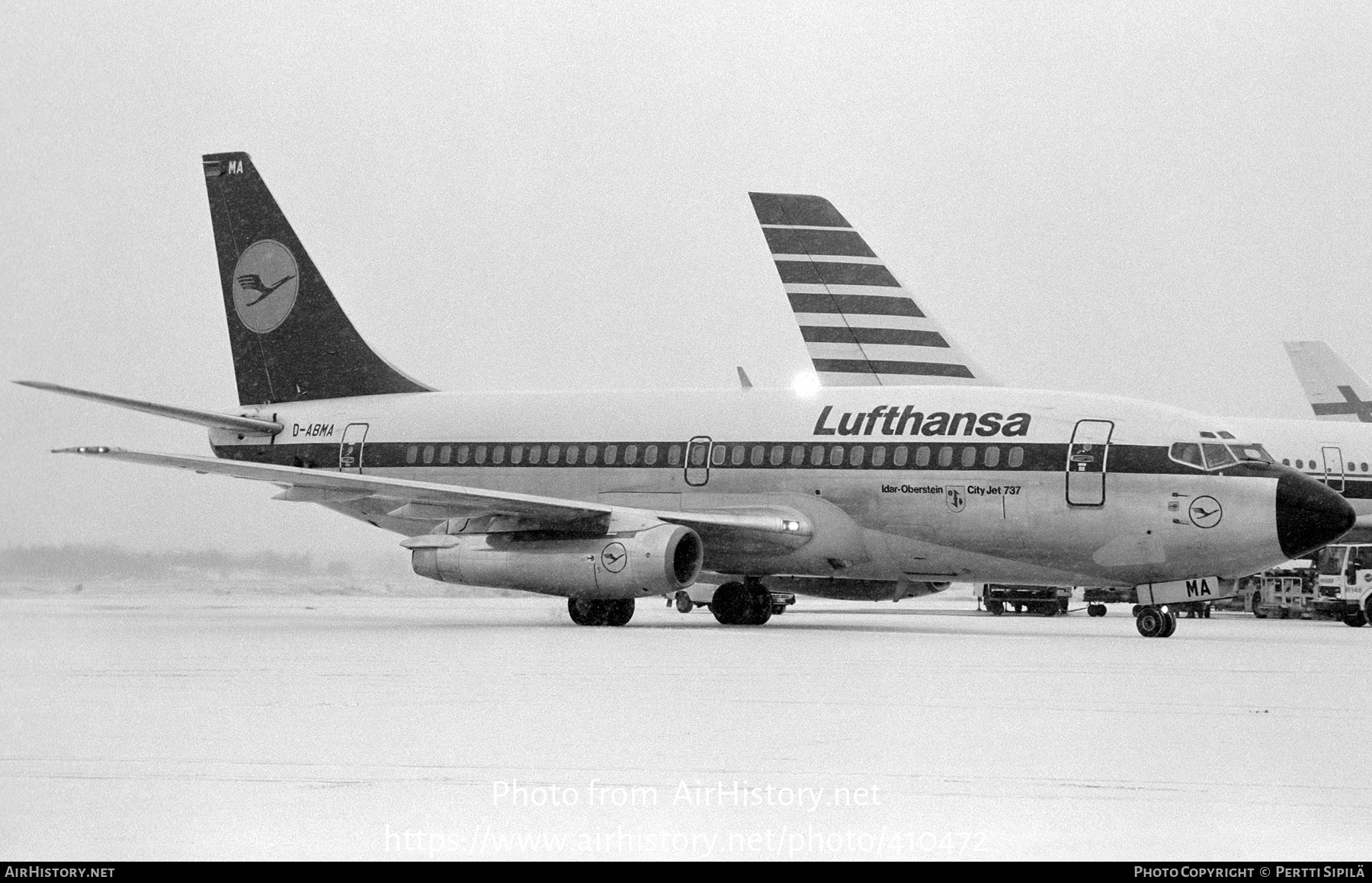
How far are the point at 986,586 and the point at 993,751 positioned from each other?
26.7 metres

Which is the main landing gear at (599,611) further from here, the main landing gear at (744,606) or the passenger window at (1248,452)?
the passenger window at (1248,452)

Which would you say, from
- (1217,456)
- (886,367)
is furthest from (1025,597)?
(1217,456)

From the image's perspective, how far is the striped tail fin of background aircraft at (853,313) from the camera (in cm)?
3559

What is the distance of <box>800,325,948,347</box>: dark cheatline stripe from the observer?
35.6 m

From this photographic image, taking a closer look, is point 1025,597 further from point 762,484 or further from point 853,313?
point 762,484

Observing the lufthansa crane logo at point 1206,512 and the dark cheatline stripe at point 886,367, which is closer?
the lufthansa crane logo at point 1206,512

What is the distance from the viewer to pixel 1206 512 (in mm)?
21328

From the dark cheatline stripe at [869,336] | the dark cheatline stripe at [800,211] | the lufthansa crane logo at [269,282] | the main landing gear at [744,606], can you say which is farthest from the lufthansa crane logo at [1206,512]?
the lufthansa crane logo at [269,282]

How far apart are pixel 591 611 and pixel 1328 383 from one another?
31.6m

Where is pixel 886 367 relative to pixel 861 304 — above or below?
below

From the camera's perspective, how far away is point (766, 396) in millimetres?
25562

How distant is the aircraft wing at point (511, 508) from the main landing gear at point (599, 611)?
3.82ft

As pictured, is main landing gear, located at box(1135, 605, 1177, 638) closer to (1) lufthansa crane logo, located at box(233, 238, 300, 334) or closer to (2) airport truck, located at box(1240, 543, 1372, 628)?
(2) airport truck, located at box(1240, 543, 1372, 628)

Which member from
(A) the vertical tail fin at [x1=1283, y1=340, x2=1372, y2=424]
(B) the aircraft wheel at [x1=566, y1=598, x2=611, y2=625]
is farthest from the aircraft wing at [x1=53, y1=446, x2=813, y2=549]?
(A) the vertical tail fin at [x1=1283, y1=340, x2=1372, y2=424]
